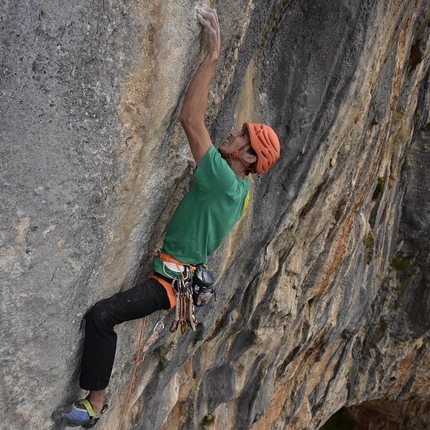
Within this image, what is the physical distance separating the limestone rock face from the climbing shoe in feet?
0.31

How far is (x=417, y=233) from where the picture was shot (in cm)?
1126

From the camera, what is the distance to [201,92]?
2.97 meters

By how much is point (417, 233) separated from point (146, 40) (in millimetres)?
10001

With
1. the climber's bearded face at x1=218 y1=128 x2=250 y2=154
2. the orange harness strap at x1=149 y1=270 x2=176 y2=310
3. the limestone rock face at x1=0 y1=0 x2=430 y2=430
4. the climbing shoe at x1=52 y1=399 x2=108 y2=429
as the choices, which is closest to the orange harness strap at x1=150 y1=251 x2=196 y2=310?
the orange harness strap at x1=149 y1=270 x2=176 y2=310

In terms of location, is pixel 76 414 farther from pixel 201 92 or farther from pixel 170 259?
pixel 201 92

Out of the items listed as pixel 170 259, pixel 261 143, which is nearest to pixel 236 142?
pixel 261 143

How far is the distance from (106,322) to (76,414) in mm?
763

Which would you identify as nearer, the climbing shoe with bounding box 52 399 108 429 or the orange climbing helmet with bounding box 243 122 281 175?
the orange climbing helmet with bounding box 243 122 281 175

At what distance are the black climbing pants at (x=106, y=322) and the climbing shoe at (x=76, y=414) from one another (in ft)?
0.52

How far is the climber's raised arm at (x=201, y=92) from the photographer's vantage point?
296cm

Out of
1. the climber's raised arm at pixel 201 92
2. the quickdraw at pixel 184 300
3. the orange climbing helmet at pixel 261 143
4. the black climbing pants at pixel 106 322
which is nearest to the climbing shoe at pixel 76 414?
the black climbing pants at pixel 106 322

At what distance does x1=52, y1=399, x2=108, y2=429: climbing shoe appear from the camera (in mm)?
3570

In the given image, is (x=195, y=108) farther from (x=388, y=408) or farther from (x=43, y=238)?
(x=388, y=408)

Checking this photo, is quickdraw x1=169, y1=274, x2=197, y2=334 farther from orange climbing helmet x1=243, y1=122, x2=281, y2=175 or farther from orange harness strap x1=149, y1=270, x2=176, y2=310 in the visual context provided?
orange climbing helmet x1=243, y1=122, x2=281, y2=175
